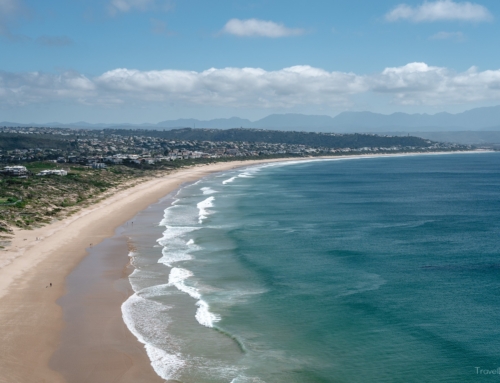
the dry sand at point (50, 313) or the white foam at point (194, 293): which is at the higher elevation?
the white foam at point (194, 293)

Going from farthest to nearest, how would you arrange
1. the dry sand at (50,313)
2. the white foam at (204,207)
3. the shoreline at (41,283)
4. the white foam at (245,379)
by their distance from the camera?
1. the white foam at (204,207)
2. the shoreline at (41,283)
3. the dry sand at (50,313)
4. the white foam at (245,379)

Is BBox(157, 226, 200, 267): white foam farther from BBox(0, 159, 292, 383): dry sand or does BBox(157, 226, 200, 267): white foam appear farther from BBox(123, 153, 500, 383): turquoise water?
BBox(0, 159, 292, 383): dry sand

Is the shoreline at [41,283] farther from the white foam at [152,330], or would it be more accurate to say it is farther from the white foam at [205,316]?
the white foam at [205,316]

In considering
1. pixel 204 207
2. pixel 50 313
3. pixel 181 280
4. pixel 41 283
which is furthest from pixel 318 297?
pixel 204 207

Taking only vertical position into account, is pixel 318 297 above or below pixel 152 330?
above

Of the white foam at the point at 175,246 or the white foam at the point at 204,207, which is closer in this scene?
the white foam at the point at 175,246

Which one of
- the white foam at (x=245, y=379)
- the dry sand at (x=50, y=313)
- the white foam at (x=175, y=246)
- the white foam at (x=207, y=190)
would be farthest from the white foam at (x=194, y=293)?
the white foam at (x=207, y=190)

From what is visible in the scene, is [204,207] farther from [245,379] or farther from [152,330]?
[245,379]
